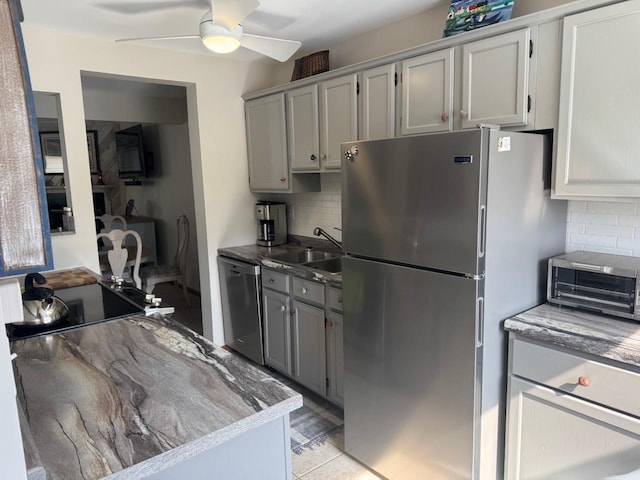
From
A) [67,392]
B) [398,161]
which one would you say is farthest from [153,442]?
[398,161]

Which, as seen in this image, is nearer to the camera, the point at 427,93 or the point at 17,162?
the point at 17,162

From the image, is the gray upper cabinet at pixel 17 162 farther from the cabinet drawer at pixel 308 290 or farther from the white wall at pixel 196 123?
the white wall at pixel 196 123

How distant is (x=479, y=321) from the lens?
1708mm

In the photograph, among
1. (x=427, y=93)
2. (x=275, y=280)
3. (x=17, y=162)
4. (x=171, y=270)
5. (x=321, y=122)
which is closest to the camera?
(x=17, y=162)

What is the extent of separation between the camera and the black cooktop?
5.57ft

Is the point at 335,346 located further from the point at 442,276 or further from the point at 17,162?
the point at 17,162

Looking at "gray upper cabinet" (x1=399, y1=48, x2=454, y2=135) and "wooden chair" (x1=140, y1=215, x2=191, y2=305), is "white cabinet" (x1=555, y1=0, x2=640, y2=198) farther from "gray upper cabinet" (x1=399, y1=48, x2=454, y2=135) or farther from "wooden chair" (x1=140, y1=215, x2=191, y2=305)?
"wooden chair" (x1=140, y1=215, x2=191, y2=305)

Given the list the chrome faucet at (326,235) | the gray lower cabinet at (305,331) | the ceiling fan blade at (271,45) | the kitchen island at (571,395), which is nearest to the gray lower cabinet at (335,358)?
the gray lower cabinet at (305,331)

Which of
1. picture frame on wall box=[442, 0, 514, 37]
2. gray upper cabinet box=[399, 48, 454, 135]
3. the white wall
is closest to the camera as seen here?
picture frame on wall box=[442, 0, 514, 37]

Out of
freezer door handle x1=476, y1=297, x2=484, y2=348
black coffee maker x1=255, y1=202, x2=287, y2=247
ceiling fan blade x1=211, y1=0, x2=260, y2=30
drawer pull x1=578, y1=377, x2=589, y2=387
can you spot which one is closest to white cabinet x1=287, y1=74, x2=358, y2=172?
black coffee maker x1=255, y1=202, x2=287, y2=247

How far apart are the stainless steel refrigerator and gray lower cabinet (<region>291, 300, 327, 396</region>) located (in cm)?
61

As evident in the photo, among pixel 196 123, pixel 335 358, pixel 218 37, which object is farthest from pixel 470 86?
pixel 196 123

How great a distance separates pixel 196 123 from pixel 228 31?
4.77ft

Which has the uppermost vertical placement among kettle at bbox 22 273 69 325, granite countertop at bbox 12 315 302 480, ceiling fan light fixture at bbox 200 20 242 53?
ceiling fan light fixture at bbox 200 20 242 53
